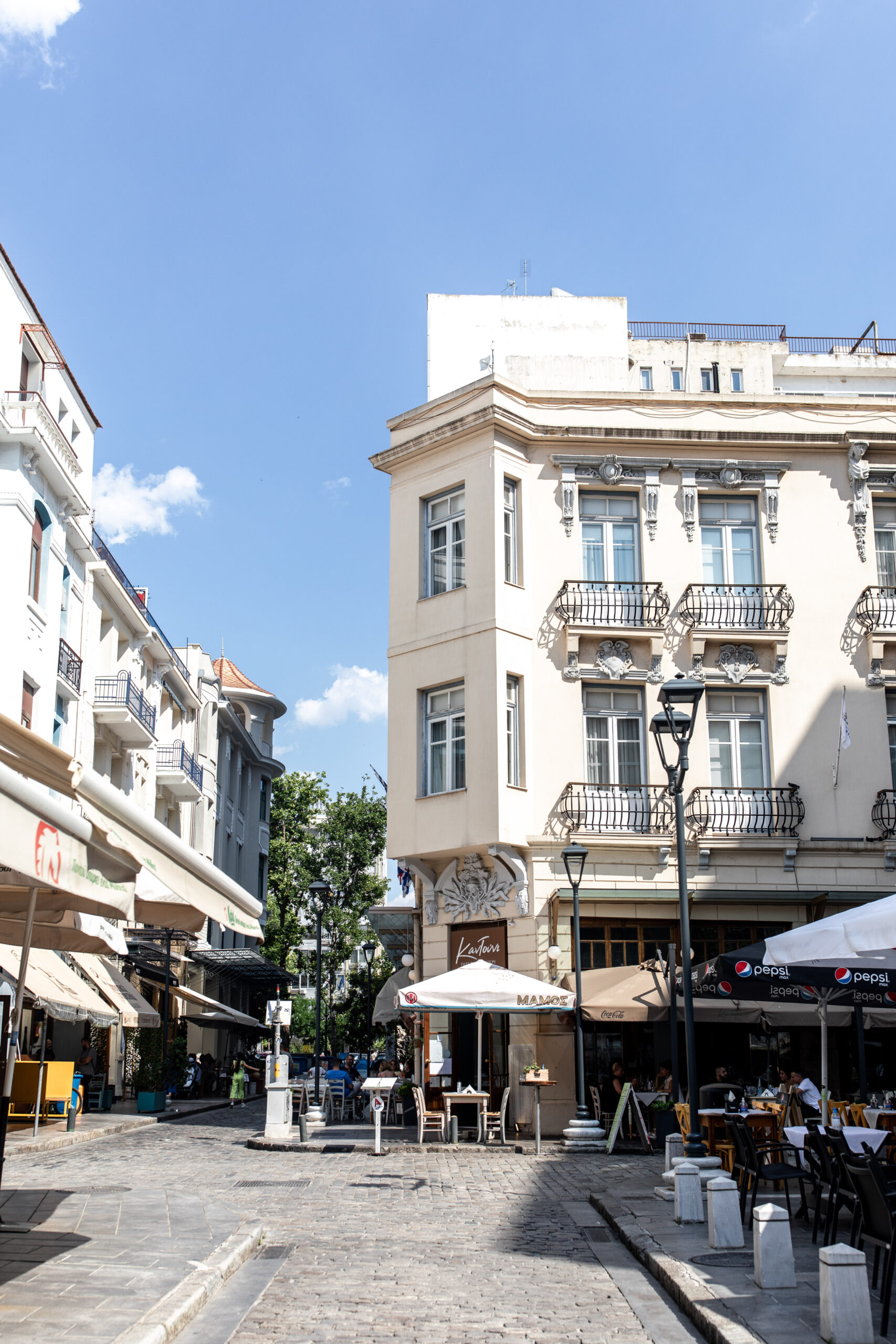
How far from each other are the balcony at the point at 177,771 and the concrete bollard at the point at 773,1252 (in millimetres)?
35129

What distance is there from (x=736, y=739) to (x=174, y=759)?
75.9 feet

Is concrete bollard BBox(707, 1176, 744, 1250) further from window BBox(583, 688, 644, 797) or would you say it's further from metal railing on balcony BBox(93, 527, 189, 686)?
metal railing on balcony BBox(93, 527, 189, 686)

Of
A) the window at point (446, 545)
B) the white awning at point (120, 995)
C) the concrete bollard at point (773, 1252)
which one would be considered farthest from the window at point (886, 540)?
the concrete bollard at point (773, 1252)

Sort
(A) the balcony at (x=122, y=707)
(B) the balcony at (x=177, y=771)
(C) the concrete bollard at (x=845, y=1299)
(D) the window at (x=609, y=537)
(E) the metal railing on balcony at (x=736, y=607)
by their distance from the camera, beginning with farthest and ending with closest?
1. (B) the balcony at (x=177, y=771)
2. (A) the balcony at (x=122, y=707)
3. (D) the window at (x=609, y=537)
4. (E) the metal railing on balcony at (x=736, y=607)
5. (C) the concrete bollard at (x=845, y=1299)

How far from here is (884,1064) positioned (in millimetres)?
22984

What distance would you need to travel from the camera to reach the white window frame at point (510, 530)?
2477 cm

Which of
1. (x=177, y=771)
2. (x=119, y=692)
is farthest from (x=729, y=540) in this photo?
(x=177, y=771)

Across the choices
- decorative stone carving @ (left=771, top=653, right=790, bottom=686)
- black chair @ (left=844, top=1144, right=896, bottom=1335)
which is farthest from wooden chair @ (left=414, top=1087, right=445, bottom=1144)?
black chair @ (left=844, top=1144, right=896, bottom=1335)

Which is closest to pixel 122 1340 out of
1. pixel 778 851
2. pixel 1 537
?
pixel 778 851

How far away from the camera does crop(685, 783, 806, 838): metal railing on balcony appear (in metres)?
23.7

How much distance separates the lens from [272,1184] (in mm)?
15031

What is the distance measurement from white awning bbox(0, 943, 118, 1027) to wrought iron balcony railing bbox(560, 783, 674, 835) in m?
9.47

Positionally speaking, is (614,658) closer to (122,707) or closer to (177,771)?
(122,707)

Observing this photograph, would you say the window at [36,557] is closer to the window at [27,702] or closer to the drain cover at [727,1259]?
the window at [27,702]
